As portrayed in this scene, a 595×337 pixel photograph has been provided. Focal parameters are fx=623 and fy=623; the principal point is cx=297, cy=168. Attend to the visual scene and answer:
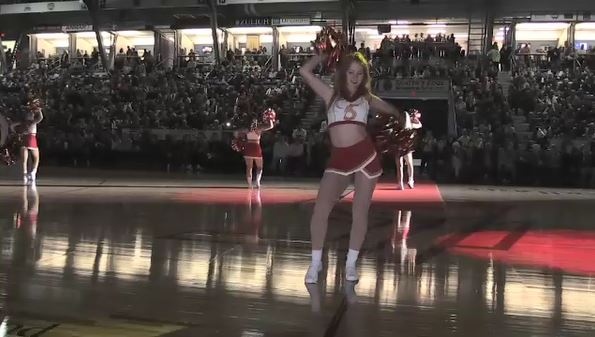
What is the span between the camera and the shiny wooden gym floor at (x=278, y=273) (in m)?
3.33

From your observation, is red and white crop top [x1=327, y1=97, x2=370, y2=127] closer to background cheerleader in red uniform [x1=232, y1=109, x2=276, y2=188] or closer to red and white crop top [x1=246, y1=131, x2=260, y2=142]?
background cheerleader in red uniform [x1=232, y1=109, x2=276, y2=188]

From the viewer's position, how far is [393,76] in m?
21.1

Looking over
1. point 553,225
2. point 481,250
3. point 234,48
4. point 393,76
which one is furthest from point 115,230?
point 234,48

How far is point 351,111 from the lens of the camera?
4.25 metres

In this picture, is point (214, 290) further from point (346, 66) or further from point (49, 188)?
point (49, 188)

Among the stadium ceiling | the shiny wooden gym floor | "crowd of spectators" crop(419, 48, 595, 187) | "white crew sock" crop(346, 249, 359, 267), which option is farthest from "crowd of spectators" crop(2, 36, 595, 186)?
"white crew sock" crop(346, 249, 359, 267)

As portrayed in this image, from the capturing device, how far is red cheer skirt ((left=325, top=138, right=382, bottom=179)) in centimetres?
426

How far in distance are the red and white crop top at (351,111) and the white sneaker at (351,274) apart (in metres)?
1.02

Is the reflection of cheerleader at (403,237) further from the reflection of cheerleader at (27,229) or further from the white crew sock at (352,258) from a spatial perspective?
the reflection of cheerleader at (27,229)

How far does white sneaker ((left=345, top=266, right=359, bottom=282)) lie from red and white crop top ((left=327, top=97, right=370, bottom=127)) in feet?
3.33

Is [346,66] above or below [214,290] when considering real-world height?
above

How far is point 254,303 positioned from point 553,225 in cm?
498

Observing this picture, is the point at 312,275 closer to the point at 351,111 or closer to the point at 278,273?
the point at 278,273

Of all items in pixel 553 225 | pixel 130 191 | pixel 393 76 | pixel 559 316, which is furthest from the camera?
pixel 393 76
